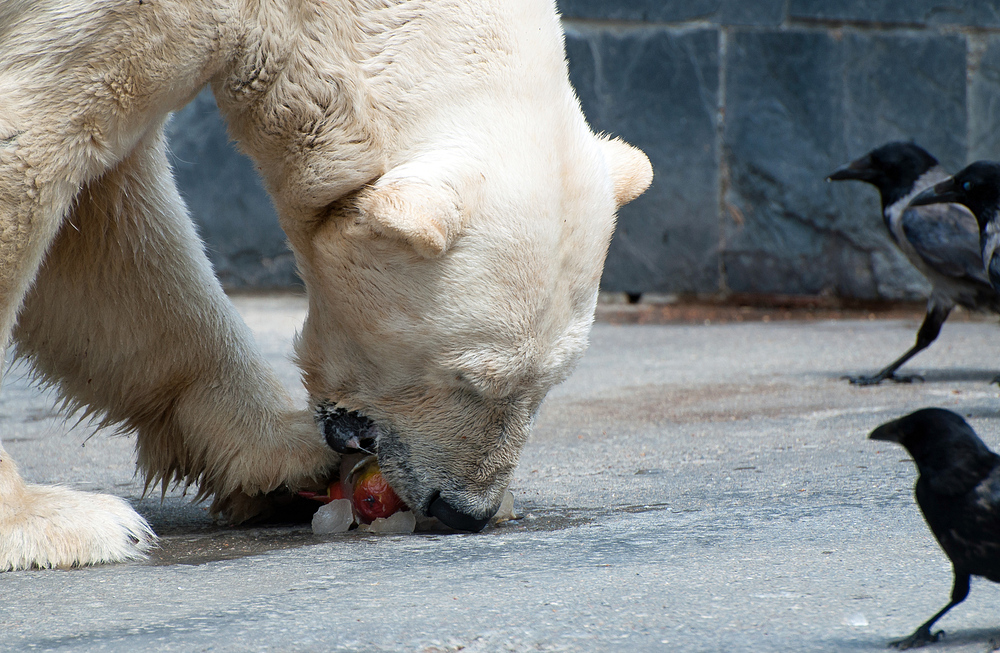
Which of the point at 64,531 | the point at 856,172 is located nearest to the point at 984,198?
the point at 856,172

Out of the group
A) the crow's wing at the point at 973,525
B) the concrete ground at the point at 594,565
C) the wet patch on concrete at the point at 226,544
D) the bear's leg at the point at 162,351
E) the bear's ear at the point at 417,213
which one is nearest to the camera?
the crow's wing at the point at 973,525

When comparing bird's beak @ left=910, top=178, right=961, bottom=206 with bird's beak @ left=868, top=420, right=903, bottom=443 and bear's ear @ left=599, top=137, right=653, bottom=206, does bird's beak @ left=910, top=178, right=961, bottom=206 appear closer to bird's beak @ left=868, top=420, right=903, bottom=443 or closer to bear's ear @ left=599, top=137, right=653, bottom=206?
bear's ear @ left=599, top=137, right=653, bottom=206

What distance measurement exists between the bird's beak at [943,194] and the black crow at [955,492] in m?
2.41

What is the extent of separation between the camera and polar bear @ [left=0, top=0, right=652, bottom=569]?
1757 mm

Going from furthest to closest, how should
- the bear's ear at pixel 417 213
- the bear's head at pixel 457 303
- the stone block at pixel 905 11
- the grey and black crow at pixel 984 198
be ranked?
the stone block at pixel 905 11
the grey and black crow at pixel 984 198
the bear's head at pixel 457 303
the bear's ear at pixel 417 213

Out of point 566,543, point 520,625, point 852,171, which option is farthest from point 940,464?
point 852,171

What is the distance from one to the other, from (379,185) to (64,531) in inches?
31.6

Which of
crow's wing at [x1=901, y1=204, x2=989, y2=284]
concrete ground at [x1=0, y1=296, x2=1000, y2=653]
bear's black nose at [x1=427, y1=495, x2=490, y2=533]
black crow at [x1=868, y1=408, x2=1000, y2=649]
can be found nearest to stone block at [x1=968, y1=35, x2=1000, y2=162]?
crow's wing at [x1=901, y1=204, x2=989, y2=284]

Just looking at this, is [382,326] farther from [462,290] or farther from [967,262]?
[967,262]

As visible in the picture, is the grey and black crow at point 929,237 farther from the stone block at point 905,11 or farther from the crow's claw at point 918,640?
the crow's claw at point 918,640

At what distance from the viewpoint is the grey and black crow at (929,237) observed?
4.15 metres

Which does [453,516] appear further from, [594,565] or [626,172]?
[626,172]

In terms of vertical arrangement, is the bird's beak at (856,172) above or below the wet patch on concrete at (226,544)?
above

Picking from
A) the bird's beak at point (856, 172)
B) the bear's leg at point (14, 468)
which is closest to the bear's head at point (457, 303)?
the bear's leg at point (14, 468)
